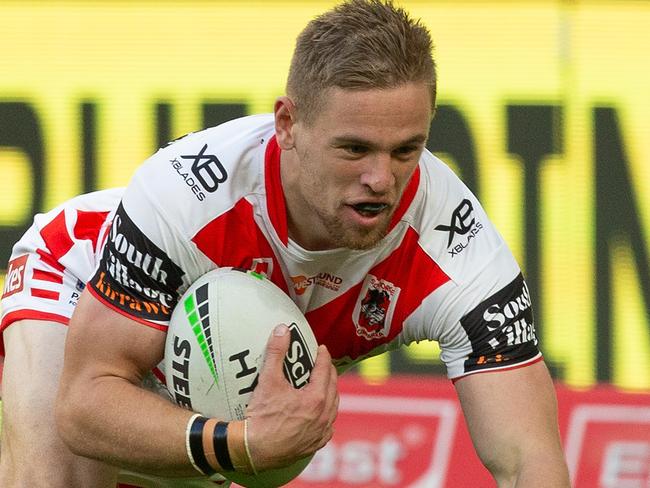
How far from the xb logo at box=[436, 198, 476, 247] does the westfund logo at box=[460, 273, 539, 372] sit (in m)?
0.22

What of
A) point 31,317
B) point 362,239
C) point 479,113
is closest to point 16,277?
point 31,317

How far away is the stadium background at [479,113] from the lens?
7445mm

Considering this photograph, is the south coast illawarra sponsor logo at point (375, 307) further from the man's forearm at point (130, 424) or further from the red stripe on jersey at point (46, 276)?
the red stripe on jersey at point (46, 276)

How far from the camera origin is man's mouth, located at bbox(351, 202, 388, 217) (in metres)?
3.99

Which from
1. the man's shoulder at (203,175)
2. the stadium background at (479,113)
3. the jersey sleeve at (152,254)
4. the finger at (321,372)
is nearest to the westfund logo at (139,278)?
the jersey sleeve at (152,254)

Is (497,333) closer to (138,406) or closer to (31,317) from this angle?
(138,406)

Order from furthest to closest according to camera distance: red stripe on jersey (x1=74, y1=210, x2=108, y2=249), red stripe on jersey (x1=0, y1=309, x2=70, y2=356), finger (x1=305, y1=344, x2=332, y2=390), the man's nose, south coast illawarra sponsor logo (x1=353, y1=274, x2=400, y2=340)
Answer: red stripe on jersey (x1=74, y1=210, x2=108, y2=249)
red stripe on jersey (x1=0, y1=309, x2=70, y2=356)
south coast illawarra sponsor logo (x1=353, y1=274, x2=400, y2=340)
finger (x1=305, y1=344, x2=332, y2=390)
the man's nose

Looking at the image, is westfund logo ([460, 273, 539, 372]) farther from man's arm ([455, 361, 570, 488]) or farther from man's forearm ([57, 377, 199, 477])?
man's forearm ([57, 377, 199, 477])

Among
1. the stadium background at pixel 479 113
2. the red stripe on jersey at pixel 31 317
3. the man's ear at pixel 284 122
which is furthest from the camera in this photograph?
the stadium background at pixel 479 113

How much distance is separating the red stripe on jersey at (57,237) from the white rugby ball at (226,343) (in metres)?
0.97

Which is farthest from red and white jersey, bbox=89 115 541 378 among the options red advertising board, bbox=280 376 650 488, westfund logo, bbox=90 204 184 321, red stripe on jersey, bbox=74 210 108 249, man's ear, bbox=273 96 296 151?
red advertising board, bbox=280 376 650 488

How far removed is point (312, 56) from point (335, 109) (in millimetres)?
185

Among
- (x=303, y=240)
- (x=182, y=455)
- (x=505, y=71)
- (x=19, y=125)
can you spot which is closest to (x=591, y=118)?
(x=505, y=71)

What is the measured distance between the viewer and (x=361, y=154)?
13.0ft
